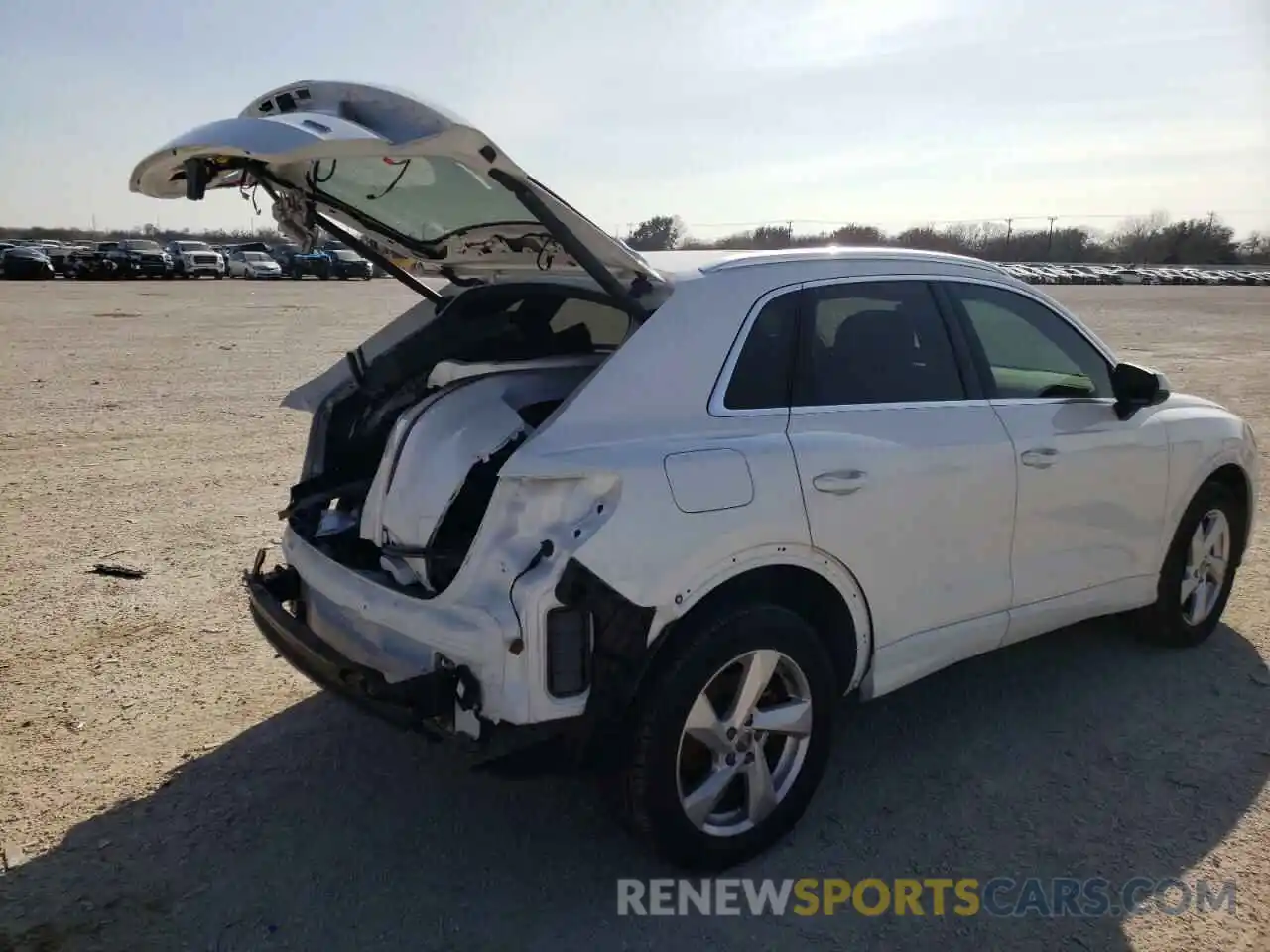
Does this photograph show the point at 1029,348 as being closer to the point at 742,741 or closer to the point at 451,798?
the point at 742,741

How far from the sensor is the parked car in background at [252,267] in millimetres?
48500

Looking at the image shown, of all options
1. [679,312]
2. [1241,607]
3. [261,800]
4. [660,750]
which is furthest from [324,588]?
[1241,607]

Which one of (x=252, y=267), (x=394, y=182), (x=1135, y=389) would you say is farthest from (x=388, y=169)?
(x=252, y=267)

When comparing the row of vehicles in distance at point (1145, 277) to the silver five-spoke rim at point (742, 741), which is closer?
the silver five-spoke rim at point (742, 741)

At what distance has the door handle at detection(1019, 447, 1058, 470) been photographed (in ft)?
12.0

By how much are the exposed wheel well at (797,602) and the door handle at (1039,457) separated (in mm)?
1028

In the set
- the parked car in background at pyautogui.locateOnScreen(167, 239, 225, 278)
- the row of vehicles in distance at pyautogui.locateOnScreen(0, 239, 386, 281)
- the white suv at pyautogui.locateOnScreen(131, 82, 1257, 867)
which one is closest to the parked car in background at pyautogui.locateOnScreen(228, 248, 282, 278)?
the row of vehicles in distance at pyautogui.locateOnScreen(0, 239, 386, 281)

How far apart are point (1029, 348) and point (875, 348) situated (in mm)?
985

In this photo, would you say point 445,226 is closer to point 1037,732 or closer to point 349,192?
point 349,192

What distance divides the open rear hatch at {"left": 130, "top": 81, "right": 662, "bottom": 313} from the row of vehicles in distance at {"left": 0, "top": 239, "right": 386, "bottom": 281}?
39.2 meters

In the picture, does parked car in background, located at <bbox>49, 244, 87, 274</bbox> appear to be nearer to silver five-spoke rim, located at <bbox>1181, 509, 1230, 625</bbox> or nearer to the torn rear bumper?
the torn rear bumper

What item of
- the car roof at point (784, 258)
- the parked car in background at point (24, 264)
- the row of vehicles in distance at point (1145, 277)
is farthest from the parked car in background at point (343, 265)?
the car roof at point (784, 258)

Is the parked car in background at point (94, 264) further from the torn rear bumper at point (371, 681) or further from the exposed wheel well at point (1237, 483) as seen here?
the exposed wheel well at point (1237, 483)

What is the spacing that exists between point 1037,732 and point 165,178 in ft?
12.5
